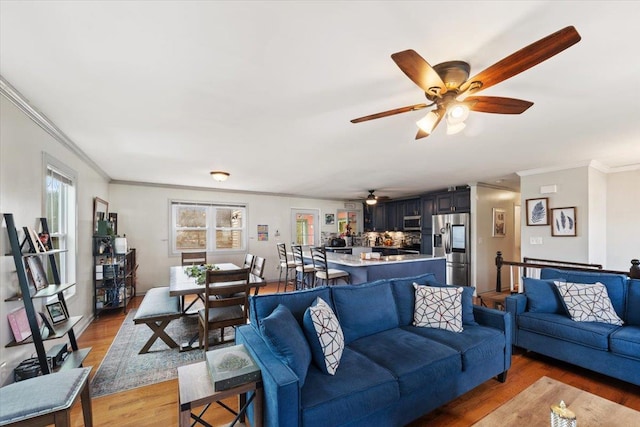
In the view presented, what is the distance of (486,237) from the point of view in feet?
19.6

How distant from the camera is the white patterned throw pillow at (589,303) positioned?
2.66 m

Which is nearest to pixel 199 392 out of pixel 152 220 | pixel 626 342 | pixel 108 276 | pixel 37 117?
pixel 37 117

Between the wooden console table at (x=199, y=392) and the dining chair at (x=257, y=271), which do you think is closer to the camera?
the wooden console table at (x=199, y=392)

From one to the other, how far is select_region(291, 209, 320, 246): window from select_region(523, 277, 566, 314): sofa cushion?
18.4 feet

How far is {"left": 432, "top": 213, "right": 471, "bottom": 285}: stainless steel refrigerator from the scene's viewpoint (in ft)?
19.6

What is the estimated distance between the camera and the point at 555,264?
4410 millimetres

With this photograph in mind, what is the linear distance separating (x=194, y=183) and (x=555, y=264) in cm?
670

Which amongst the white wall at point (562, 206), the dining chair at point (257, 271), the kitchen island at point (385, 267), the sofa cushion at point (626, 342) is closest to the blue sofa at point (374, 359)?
the sofa cushion at point (626, 342)

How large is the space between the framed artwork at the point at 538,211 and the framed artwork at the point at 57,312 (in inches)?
248

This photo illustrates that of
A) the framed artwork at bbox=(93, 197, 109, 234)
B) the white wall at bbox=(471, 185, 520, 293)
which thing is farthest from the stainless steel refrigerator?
the framed artwork at bbox=(93, 197, 109, 234)

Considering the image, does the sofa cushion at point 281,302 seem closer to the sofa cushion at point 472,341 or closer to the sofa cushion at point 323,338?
the sofa cushion at point 323,338

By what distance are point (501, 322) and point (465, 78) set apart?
2.07 metres

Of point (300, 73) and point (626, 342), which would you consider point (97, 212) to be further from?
point (626, 342)

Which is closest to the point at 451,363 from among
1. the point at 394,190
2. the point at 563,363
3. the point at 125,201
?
the point at 563,363
